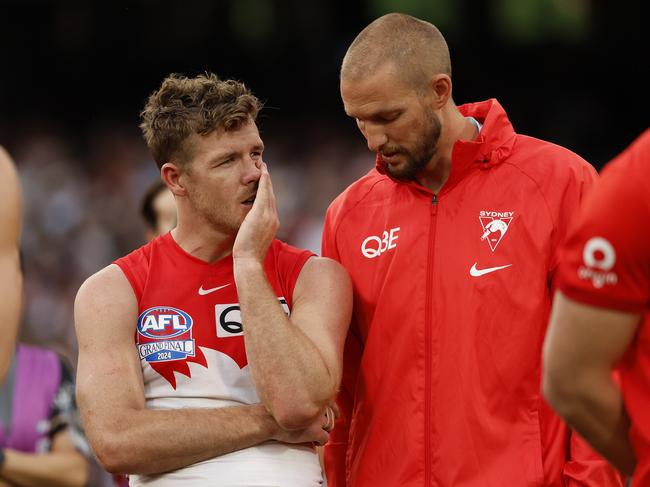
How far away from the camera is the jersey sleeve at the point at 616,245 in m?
2.23

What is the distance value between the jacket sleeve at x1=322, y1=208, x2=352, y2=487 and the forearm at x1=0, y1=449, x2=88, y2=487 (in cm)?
169

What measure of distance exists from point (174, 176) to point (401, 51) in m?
→ 0.88

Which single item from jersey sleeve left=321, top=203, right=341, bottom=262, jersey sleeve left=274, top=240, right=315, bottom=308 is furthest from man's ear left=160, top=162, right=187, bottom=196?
jersey sleeve left=321, top=203, right=341, bottom=262

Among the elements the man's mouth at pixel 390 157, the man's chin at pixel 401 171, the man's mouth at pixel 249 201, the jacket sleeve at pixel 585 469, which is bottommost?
the jacket sleeve at pixel 585 469

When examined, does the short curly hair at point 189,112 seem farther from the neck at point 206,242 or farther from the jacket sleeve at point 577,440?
the jacket sleeve at point 577,440

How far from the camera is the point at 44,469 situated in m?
5.04

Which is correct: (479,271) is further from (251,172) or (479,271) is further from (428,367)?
(251,172)

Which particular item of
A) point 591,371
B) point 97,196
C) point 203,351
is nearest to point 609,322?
point 591,371

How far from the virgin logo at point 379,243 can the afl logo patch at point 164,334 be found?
2.06 feet

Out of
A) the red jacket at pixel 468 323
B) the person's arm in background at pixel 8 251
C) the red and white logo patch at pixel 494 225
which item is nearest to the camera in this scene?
the person's arm in background at pixel 8 251

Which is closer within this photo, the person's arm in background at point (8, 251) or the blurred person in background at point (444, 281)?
the person's arm in background at point (8, 251)

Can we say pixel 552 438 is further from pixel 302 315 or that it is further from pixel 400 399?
pixel 302 315

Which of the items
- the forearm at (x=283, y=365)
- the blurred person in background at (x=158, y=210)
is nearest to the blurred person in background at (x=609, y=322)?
the forearm at (x=283, y=365)

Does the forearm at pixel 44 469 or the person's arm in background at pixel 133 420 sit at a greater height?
the person's arm in background at pixel 133 420
